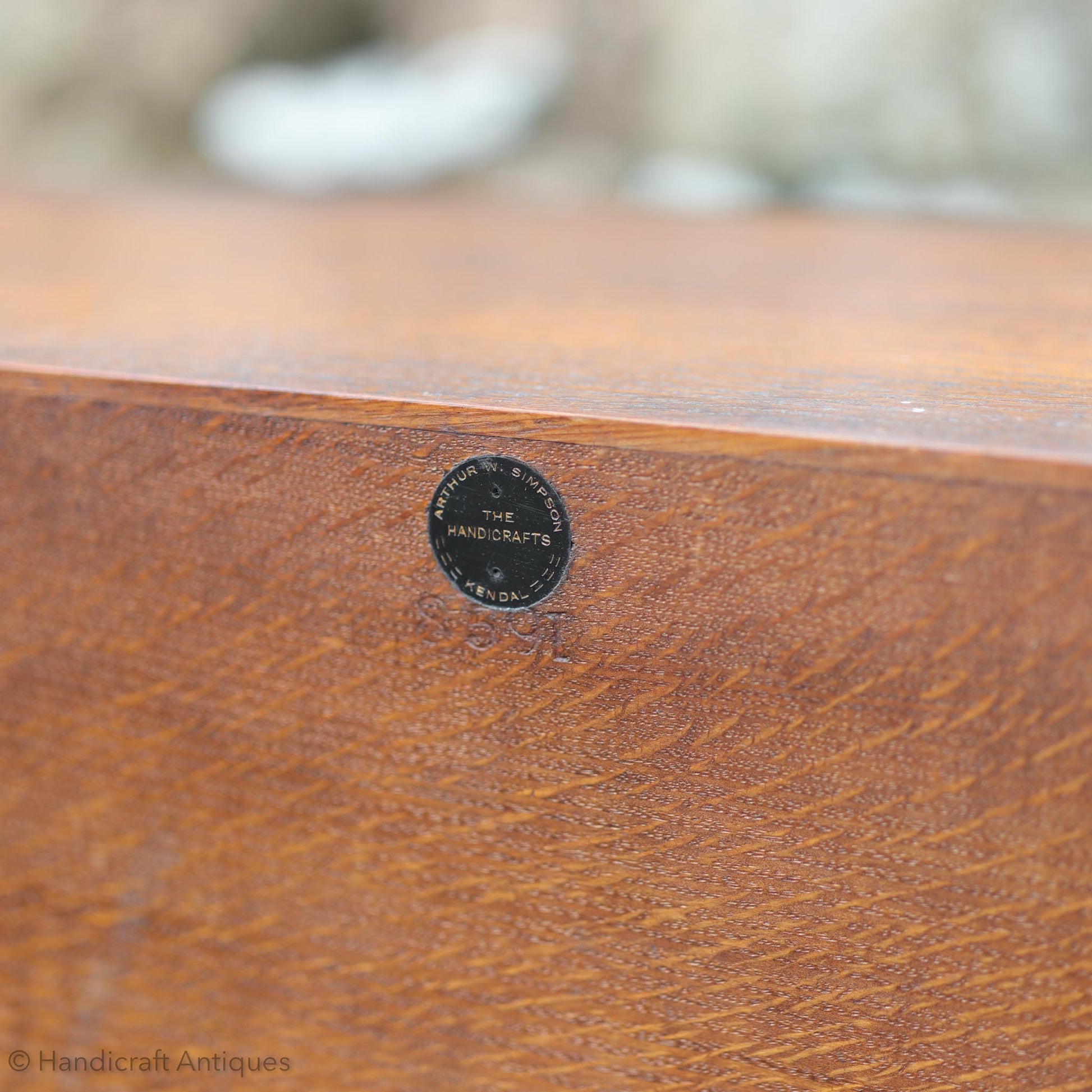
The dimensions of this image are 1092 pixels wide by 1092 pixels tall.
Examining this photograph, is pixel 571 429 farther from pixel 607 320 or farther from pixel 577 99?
pixel 577 99

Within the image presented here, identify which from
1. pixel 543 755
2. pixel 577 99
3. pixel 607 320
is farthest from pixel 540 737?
pixel 577 99

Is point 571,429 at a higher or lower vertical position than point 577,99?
lower

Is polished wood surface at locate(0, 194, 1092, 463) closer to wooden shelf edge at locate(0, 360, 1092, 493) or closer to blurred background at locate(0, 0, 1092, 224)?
wooden shelf edge at locate(0, 360, 1092, 493)

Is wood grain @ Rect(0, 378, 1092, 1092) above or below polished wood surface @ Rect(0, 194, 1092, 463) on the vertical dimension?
below

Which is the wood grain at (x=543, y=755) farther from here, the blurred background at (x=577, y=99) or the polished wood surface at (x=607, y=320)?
the blurred background at (x=577, y=99)

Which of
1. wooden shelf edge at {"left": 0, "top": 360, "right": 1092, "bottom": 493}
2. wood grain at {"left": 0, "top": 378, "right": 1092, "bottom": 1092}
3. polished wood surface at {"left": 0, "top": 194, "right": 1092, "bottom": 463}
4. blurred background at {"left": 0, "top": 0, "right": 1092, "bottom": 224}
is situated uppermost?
blurred background at {"left": 0, "top": 0, "right": 1092, "bottom": 224}

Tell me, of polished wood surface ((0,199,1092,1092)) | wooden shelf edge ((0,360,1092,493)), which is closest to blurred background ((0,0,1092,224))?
polished wood surface ((0,199,1092,1092))

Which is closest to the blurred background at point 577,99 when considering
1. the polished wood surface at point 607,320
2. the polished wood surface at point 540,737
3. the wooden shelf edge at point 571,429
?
the polished wood surface at point 607,320

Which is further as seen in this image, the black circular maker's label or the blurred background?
the blurred background
